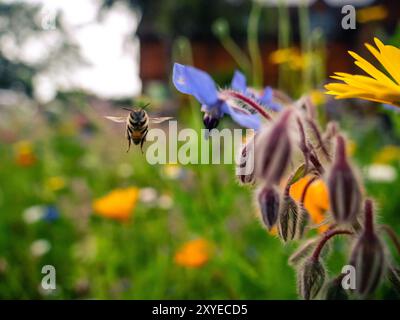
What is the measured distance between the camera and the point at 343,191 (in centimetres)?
42

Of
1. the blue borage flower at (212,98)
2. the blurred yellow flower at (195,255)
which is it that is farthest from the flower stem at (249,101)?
the blurred yellow flower at (195,255)

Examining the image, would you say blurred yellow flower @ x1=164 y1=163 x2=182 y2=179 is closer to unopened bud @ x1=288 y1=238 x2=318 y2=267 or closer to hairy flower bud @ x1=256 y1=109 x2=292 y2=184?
unopened bud @ x1=288 y1=238 x2=318 y2=267

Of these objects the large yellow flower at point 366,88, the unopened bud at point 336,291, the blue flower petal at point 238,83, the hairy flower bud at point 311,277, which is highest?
the blue flower petal at point 238,83

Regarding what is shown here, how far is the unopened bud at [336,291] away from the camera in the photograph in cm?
55

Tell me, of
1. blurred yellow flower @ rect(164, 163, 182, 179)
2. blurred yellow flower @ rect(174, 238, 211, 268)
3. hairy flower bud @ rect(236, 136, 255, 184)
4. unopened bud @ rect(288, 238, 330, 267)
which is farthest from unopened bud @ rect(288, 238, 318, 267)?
blurred yellow flower @ rect(164, 163, 182, 179)

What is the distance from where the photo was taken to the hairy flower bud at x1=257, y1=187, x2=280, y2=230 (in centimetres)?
45

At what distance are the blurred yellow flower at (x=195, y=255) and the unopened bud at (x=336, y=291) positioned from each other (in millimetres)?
833

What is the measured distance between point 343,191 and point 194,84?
0.21 meters

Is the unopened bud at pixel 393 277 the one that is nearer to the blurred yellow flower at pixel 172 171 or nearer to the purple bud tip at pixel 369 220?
the purple bud tip at pixel 369 220

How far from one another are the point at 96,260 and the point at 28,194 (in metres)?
1.13

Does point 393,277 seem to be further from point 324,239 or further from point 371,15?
point 371,15

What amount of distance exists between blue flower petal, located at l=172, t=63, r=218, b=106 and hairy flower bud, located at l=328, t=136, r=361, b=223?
169 mm

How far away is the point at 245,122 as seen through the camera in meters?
0.53
